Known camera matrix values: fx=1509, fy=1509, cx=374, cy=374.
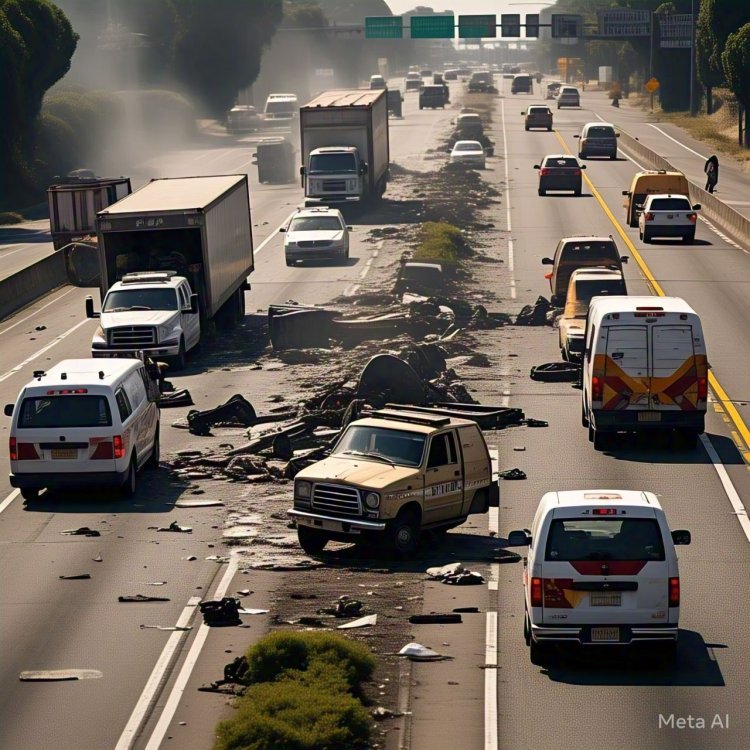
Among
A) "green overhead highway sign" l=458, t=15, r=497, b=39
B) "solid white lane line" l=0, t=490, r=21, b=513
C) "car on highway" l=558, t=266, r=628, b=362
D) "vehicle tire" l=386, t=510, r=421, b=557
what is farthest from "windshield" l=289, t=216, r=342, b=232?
"green overhead highway sign" l=458, t=15, r=497, b=39

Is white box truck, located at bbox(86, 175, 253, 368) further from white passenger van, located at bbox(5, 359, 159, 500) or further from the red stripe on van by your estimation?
the red stripe on van

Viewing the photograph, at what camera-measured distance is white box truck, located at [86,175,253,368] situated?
1426 inches

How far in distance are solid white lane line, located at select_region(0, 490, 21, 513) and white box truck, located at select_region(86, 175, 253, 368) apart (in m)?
10.8

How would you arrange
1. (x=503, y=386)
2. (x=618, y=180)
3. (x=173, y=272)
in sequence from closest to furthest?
(x=503, y=386) < (x=173, y=272) < (x=618, y=180)

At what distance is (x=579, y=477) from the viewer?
2523 cm

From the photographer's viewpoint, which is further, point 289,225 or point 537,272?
point 289,225

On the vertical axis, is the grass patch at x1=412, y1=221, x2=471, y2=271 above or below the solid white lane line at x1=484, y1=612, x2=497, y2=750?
below

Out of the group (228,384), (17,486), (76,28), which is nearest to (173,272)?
(228,384)

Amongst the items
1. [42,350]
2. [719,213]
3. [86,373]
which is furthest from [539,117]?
[86,373]

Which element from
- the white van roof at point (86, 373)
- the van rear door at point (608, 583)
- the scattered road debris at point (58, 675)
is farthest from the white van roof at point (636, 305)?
the scattered road debris at point (58, 675)

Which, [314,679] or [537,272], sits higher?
[314,679]

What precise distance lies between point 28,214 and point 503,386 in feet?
181

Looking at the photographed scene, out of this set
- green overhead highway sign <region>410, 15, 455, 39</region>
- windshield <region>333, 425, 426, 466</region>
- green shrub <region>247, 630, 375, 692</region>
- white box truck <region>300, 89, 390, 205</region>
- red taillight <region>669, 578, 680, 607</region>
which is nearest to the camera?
green shrub <region>247, 630, 375, 692</region>

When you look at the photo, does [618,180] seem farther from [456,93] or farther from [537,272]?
[456,93]
